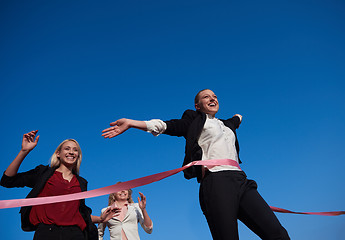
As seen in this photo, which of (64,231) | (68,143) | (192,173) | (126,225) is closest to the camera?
(192,173)

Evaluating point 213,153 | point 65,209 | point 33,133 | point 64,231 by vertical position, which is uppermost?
point 33,133

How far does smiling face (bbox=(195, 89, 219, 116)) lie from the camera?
3729 millimetres

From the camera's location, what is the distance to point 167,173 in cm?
347

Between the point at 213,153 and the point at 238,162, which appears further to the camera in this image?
the point at 238,162

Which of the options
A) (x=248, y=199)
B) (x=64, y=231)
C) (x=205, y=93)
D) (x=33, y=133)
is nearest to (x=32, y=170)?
(x=33, y=133)

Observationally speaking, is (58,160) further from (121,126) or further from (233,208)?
(233,208)

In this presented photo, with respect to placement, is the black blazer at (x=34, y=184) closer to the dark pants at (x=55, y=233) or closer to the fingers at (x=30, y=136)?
the dark pants at (x=55, y=233)

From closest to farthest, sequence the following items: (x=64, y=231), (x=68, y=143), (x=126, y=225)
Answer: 1. (x=64, y=231)
2. (x=68, y=143)
3. (x=126, y=225)

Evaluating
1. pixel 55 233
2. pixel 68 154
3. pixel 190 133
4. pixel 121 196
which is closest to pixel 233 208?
pixel 190 133

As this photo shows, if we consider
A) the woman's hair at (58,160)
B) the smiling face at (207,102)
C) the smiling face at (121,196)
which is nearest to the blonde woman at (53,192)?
the woman's hair at (58,160)

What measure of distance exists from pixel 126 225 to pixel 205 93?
121 inches

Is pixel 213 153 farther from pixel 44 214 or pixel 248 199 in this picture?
pixel 44 214

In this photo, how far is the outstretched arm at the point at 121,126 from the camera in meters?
2.92

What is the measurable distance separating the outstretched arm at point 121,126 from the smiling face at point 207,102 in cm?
99
